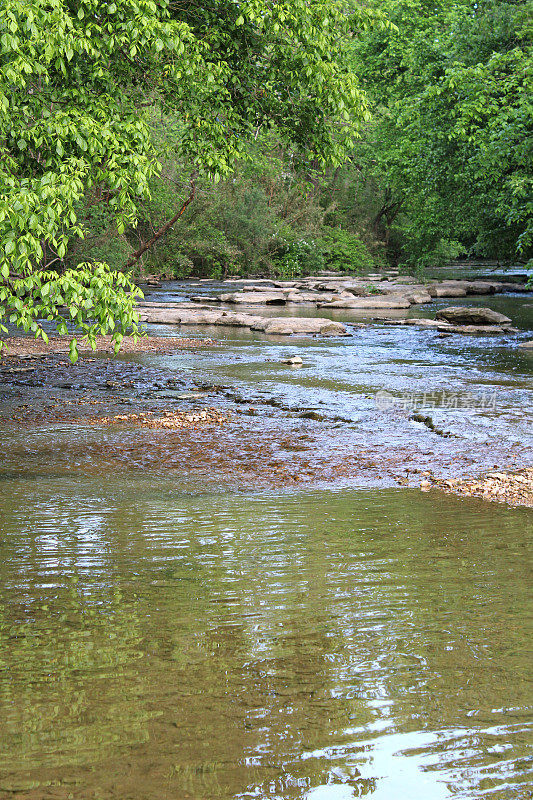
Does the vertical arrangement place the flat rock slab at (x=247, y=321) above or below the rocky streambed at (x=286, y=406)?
above

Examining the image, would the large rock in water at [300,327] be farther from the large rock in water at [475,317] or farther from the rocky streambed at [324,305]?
the large rock in water at [475,317]

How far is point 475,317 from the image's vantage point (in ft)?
66.7

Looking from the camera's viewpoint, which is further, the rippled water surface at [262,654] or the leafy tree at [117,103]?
the leafy tree at [117,103]

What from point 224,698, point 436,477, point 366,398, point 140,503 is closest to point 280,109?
point 366,398

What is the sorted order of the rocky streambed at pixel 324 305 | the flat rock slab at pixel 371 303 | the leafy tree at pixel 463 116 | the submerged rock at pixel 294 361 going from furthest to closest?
the flat rock slab at pixel 371 303 < the rocky streambed at pixel 324 305 < the leafy tree at pixel 463 116 < the submerged rock at pixel 294 361

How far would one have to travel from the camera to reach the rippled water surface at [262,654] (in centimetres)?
253

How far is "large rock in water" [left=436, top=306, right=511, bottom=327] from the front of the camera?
20125mm

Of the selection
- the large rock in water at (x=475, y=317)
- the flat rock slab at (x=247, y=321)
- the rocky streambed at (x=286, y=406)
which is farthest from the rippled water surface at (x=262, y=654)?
the large rock in water at (x=475, y=317)

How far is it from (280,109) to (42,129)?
4.59 meters

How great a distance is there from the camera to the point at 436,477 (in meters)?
6.70

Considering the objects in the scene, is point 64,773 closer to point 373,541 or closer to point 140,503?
point 373,541

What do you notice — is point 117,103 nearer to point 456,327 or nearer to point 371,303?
point 456,327

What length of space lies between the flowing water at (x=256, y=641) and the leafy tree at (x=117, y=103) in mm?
1782

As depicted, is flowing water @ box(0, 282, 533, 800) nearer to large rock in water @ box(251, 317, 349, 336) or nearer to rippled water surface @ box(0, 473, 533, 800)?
rippled water surface @ box(0, 473, 533, 800)
